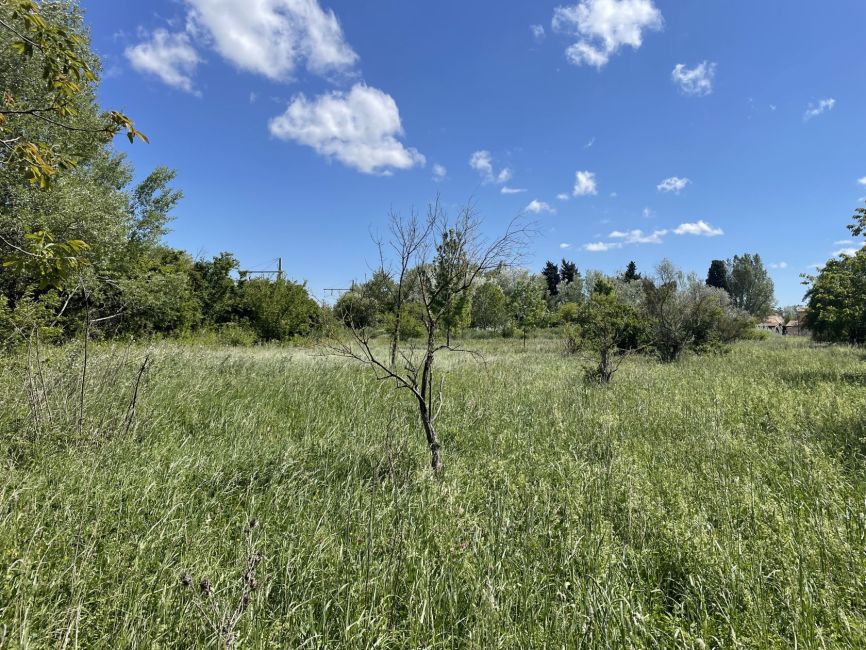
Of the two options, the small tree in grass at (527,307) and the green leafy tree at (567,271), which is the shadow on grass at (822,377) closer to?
the small tree in grass at (527,307)

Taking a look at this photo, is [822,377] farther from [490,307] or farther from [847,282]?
[490,307]

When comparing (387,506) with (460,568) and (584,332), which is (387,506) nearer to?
(460,568)

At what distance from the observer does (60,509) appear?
8.77 ft

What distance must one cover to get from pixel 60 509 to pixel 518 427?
4.83m

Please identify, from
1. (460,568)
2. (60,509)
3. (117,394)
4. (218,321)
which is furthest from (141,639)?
(218,321)

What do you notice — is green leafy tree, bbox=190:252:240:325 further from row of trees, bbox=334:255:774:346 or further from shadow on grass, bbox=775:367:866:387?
shadow on grass, bbox=775:367:866:387

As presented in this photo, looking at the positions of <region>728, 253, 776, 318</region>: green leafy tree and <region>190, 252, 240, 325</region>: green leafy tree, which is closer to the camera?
<region>190, 252, 240, 325</region>: green leafy tree

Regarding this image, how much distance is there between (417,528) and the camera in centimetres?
293

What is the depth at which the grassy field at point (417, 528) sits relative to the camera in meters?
1.98

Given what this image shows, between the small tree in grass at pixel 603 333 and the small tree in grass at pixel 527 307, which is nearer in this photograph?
the small tree in grass at pixel 603 333

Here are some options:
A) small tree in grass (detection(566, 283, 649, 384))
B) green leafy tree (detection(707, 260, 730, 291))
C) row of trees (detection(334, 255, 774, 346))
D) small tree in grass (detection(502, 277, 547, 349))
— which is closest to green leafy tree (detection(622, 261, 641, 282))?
row of trees (detection(334, 255, 774, 346))

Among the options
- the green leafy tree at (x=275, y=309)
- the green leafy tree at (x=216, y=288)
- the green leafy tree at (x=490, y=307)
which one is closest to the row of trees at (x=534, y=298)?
the green leafy tree at (x=490, y=307)

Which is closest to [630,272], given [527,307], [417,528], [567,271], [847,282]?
[567,271]

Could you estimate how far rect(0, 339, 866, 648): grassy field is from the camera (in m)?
1.98
